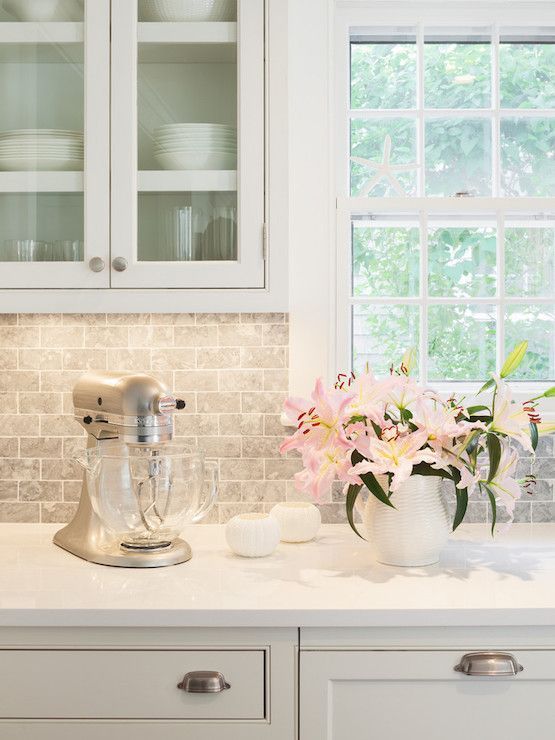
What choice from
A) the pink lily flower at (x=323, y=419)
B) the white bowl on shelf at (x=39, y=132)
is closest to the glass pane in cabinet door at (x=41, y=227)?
the white bowl on shelf at (x=39, y=132)

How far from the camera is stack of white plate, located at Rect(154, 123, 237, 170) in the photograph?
6.31ft

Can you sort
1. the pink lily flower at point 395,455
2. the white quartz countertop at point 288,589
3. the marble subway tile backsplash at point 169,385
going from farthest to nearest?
the marble subway tile backsplash at point 169,385 < the pink lily flower at point 395,455 < the white quartz countertop at point 288,589

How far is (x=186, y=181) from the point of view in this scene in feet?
6.33

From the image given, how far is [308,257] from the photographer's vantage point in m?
2.24

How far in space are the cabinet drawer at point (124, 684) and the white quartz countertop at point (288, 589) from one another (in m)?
0.07

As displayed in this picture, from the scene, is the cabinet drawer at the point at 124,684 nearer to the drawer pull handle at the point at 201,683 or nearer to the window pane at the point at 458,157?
the drawer pull handle at the point at 201,683

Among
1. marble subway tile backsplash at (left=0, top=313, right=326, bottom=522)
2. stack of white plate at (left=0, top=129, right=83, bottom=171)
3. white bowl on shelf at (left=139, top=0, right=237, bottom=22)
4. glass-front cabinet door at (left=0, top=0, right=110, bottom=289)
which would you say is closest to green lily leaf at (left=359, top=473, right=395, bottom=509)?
marble subway tile backsplash at (left=0, top=313, right=326, bottom=522)

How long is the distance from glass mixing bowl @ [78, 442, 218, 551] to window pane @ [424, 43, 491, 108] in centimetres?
130

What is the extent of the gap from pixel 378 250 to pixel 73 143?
90 centimetres

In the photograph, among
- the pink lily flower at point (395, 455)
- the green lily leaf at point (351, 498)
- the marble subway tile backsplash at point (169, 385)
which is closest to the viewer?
the pink lily flower at point (395, 455)

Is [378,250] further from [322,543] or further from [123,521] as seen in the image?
[123,521]

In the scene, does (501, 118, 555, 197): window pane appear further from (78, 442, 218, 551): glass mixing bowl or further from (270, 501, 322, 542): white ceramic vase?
(78, 442, 218, 551): glass mixing bowl

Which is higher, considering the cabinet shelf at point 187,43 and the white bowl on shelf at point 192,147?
the cabinet shelf at point 187,43

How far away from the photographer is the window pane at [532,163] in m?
2.34
